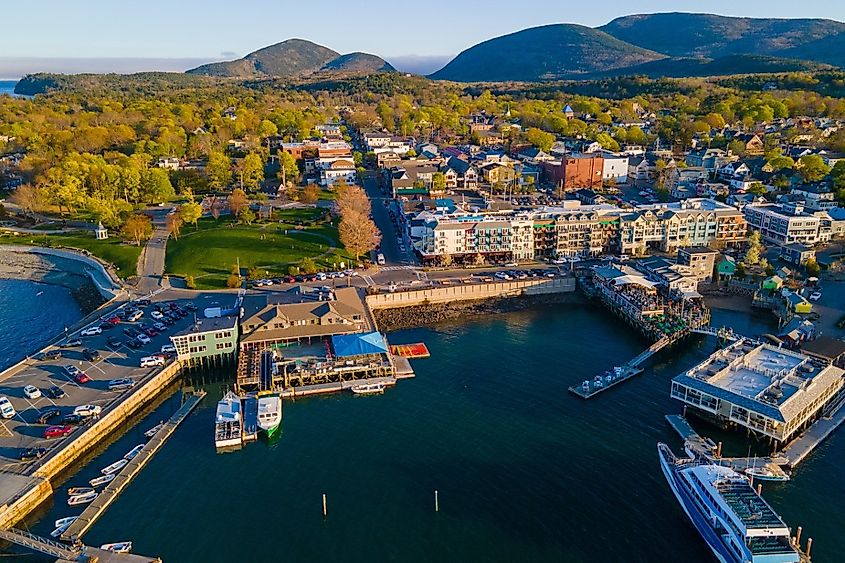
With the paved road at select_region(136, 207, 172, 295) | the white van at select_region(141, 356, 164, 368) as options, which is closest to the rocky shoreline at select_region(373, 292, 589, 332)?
the white van at select_region(141, 356, 164, 368)

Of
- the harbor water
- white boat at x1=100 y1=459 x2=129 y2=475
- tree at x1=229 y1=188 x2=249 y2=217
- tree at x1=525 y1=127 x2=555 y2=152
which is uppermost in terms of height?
tree at x1=525 y1=127 x2=555 y2=152

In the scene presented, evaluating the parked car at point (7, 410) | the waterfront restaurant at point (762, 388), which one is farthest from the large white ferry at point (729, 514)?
the parked car at point (7, 410)

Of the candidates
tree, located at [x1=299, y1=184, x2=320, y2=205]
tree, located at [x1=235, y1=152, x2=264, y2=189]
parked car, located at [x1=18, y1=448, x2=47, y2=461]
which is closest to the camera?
parked car, located at [x1=18, y1=448, x2=47, y2=461]

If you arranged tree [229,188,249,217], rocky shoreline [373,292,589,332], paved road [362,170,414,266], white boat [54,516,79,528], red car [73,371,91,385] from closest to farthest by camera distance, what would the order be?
white boat [54,516,79,528], red car [73,371,91,385], rocky shoreline [373,292,589,332], paved road [362,170,414,266], tree [229,188,249,217]

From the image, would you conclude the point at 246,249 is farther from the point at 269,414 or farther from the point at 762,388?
the point at 762,388

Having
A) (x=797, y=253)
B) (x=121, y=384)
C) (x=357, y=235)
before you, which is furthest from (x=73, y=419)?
(x=797, y=253)

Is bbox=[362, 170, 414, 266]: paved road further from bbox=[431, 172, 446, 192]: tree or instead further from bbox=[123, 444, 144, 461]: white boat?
bbox=[123, 444, 144, 461]: white boat

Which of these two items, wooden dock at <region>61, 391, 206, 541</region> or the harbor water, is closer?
the harbor water

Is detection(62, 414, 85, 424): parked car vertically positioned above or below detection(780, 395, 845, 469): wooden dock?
above
